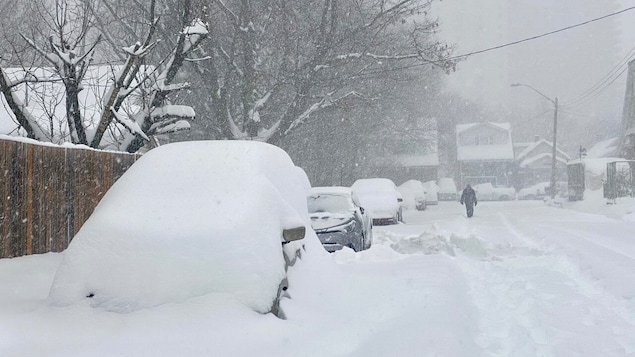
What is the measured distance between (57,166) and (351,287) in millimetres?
4422

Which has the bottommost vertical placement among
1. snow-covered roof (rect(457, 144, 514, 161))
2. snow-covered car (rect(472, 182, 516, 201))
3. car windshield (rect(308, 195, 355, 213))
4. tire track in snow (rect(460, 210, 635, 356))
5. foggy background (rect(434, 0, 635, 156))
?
tire track in snow (rect(460, 210, 635, 356))

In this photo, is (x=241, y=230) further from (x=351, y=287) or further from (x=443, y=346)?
(x=351, y=287)

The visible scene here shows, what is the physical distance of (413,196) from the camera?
35344 millimetres

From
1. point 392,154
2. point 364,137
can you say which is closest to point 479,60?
point 392,154

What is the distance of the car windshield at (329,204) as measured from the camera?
41.3ft

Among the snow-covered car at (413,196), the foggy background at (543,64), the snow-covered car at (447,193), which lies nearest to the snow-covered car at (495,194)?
the snow-covered car at (447,193)

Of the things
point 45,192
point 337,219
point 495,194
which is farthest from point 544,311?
point 495,194

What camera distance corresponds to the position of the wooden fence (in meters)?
7.54

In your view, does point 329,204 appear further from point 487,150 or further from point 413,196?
point 487,150

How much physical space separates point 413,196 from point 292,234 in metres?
30.5

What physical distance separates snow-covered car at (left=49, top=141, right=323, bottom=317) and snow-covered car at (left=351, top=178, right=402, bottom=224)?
15.2 meters

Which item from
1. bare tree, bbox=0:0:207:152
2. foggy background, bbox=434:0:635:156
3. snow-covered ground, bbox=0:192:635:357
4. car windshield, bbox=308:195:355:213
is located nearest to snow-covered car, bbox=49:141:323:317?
snow-covered ground, bbox=0:192:635:357

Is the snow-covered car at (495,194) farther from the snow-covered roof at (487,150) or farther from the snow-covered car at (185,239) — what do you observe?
the snow-covered car at (185,239)

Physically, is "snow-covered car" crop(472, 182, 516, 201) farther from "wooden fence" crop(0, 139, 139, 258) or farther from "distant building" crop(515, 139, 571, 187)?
"wooden fence" crop(0, 139, 139, 258)
